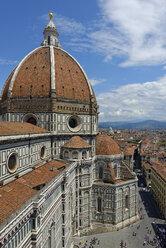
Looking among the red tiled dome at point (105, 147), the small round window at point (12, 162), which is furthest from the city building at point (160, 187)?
the small round window at point (12, 162)

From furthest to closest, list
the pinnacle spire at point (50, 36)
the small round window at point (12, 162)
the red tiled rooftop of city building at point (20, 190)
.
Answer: the pinnacle spire at point (50, 36) → the small round window at point (12, 162) → the red tiled rooftop of city building at point (20, 190)

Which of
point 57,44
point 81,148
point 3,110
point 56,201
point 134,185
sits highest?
point 57,44

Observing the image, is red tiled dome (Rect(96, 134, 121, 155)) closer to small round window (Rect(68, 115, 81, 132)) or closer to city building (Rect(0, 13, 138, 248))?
city building (Rect(0, 13, 138, 248))

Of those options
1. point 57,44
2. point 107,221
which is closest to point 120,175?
point 107,221

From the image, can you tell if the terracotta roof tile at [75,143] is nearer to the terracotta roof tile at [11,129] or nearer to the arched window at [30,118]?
the terracotta roof tile at [11,129]

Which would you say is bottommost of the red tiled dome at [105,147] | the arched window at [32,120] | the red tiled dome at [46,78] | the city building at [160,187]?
the city building at [160,187]

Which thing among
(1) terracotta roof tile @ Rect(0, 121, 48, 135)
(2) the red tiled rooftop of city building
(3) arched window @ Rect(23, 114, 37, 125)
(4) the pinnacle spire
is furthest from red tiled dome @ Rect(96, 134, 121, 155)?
(4) the pinnacle spire

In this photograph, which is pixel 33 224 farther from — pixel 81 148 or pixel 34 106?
pixel 34 106

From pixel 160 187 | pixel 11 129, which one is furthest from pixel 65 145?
pixel 160 187

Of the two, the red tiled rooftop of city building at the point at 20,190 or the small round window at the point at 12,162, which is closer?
the red tiled rooftop of city building at the point at 20,190
